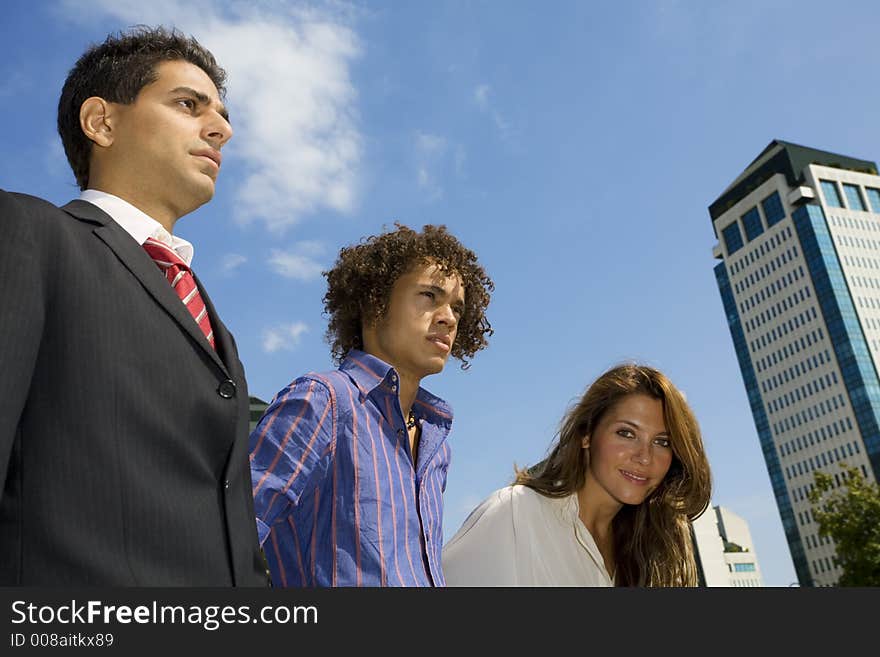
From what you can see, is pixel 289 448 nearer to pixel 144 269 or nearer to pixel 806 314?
pixel 144 269

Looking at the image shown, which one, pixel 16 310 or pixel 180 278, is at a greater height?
pixel 180 278

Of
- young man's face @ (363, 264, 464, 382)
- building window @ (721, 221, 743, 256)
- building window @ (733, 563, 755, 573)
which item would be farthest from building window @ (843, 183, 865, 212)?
young man's face @ (363, 264, 464, 382)

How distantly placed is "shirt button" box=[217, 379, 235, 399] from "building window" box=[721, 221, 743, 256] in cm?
12139

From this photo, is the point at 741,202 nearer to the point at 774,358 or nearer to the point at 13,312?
the point at 774,358

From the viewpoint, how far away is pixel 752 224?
113062mm

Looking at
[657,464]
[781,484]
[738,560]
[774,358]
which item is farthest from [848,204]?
[657,464]

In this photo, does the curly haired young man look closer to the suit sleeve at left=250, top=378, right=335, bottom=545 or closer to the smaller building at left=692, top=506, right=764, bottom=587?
the suit sleeve at left=250, top=378, right=335, bottom=545

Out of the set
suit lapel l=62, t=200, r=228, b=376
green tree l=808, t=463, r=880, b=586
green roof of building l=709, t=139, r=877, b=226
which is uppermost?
green roof of building l=709, t=139, r=877, b=226

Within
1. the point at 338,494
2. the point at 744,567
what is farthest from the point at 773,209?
the point at 338,494

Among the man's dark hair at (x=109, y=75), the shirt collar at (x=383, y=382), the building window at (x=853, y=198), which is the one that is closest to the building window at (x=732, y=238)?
the building window at (x=853, y=198)

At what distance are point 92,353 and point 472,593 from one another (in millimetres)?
887

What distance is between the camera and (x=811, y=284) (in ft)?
342

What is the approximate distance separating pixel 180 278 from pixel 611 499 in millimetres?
3420

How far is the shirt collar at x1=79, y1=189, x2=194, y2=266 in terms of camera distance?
81.0 inches
